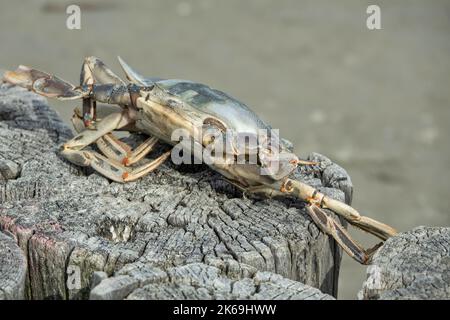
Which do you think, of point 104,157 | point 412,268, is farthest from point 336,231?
point 104,157

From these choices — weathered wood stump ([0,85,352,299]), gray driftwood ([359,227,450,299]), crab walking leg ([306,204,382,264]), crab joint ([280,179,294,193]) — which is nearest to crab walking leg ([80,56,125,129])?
weathered wood stump ([0,85,352,299])

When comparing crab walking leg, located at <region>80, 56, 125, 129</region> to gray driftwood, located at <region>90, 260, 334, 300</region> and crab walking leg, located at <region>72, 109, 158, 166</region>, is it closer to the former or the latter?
crab walking leg, located at <region>72, 109, 158, 166</region>

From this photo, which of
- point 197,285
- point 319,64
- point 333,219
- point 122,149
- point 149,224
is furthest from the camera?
point 319,64

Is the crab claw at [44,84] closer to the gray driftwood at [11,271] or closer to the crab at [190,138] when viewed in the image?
the crab at [190,138]

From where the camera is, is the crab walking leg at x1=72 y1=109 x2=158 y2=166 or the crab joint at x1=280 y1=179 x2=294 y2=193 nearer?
the crab joint at x1=280 y1=179 x2=294 y2=193

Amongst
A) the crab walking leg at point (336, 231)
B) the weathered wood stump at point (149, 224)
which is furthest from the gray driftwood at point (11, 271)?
the crab walking leg at point (336, 231)

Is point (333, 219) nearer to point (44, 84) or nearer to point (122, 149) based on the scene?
point (122, 149)

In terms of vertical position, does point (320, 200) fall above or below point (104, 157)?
below
